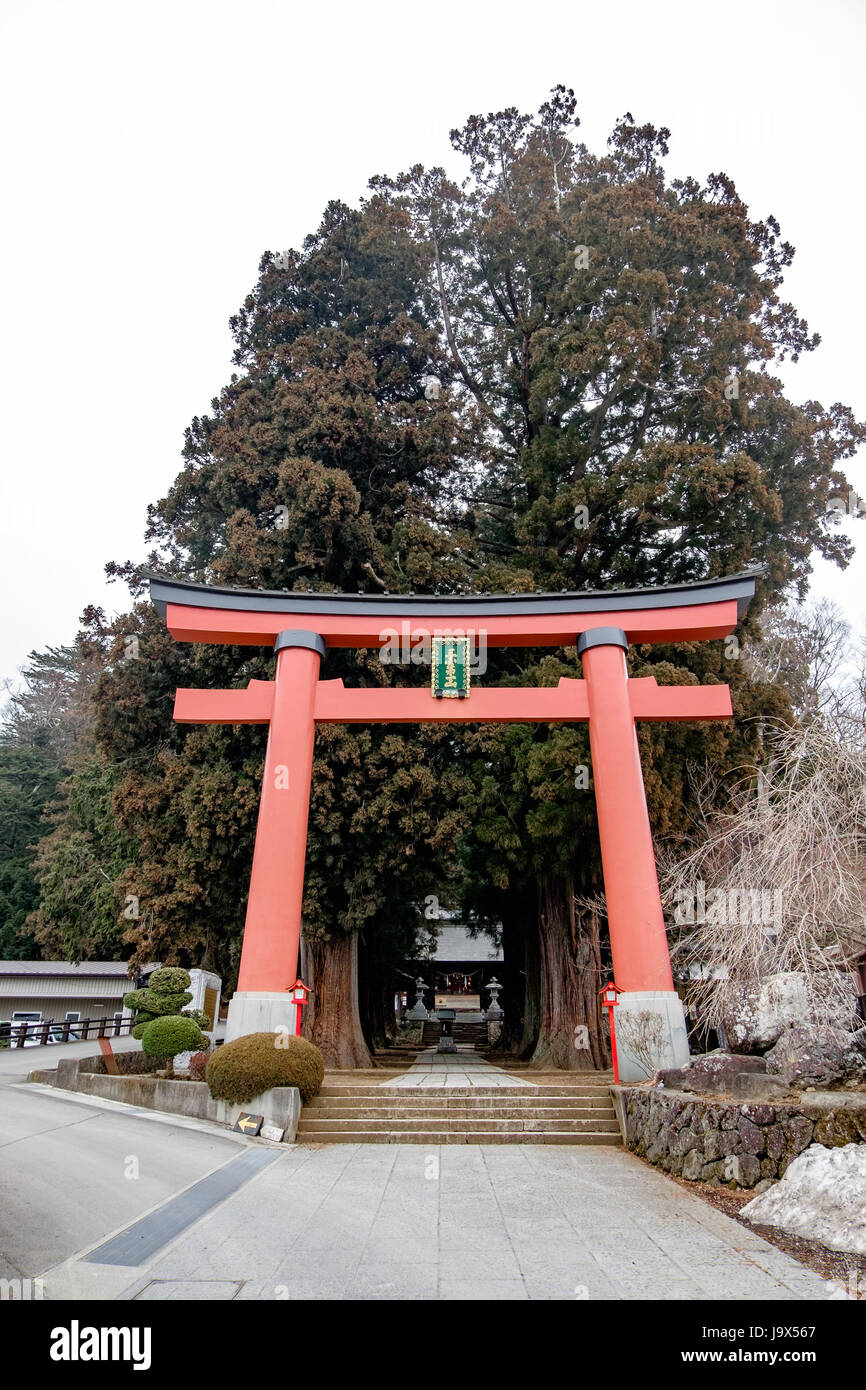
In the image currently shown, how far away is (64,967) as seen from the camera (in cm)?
2658

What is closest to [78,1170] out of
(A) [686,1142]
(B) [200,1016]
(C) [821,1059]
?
(A) [686,1142]

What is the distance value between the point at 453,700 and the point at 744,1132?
6.33 metres

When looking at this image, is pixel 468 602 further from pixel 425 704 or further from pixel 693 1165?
→ pixel 693 1165

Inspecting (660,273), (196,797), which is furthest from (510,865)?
(660,273)

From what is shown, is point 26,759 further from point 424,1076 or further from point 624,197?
point 624,197

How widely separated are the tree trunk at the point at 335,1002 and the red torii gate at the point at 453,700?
326 centimetres

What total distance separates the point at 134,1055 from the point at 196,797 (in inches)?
190

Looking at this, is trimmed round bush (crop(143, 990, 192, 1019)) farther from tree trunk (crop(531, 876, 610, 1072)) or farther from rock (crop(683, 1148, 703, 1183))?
rock (crop(683, 1148, 703, 1183))

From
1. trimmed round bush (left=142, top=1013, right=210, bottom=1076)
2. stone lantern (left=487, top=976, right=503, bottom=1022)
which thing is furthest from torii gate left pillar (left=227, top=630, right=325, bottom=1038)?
stone lantern (left=487, top=976, right=503, bottom=1022)

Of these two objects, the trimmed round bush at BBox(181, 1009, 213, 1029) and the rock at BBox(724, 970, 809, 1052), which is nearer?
the rock at BBox(724, 970, 809, 1052)

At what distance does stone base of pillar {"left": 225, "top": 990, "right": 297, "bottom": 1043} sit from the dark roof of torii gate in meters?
5.17

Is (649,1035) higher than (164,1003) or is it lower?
lower

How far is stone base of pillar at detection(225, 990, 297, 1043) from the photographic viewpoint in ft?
30.1

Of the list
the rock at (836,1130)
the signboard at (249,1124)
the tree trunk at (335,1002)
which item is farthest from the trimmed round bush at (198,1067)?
the rock at (836,1130)
